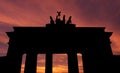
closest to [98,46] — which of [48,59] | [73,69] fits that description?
[73,69]

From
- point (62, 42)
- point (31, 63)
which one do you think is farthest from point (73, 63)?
A: point (31, 63)

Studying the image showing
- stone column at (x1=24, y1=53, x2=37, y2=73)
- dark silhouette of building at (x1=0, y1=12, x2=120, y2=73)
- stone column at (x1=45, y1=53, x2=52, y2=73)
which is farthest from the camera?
stone column at (x1=24, y1=53, x2=37, y2=73)

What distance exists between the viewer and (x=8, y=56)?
22.7 metres

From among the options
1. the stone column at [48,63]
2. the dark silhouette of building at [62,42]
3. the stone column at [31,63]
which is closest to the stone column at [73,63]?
the dark silhouette of building at [62,42]

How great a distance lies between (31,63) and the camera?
25.3 metres

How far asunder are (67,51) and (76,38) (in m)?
3.25

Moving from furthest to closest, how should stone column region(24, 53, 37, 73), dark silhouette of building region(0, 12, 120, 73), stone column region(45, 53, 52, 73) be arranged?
stone column region(24, 53, 37, 73) → stone column region(45, 53, 52, 73) → dark silhouette of building region(0, 12, 120, 73)

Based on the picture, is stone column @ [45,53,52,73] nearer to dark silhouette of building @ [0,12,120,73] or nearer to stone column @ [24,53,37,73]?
dark silhouette of building @ [0,12,120,73]

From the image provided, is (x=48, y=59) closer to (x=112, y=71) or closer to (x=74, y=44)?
(x=74, y=44)

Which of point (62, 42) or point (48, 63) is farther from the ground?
point (62, 42)

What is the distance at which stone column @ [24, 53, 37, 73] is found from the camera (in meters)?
24.7

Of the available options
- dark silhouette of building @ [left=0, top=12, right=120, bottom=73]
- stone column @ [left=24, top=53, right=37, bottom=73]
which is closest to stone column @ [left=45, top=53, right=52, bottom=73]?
dark silhouette of building @ [left=0, top=12, right=120, bottom=73]

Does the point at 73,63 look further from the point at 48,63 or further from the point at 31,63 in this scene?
the point at 31,63

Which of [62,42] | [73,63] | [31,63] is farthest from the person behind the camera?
[31,63]
